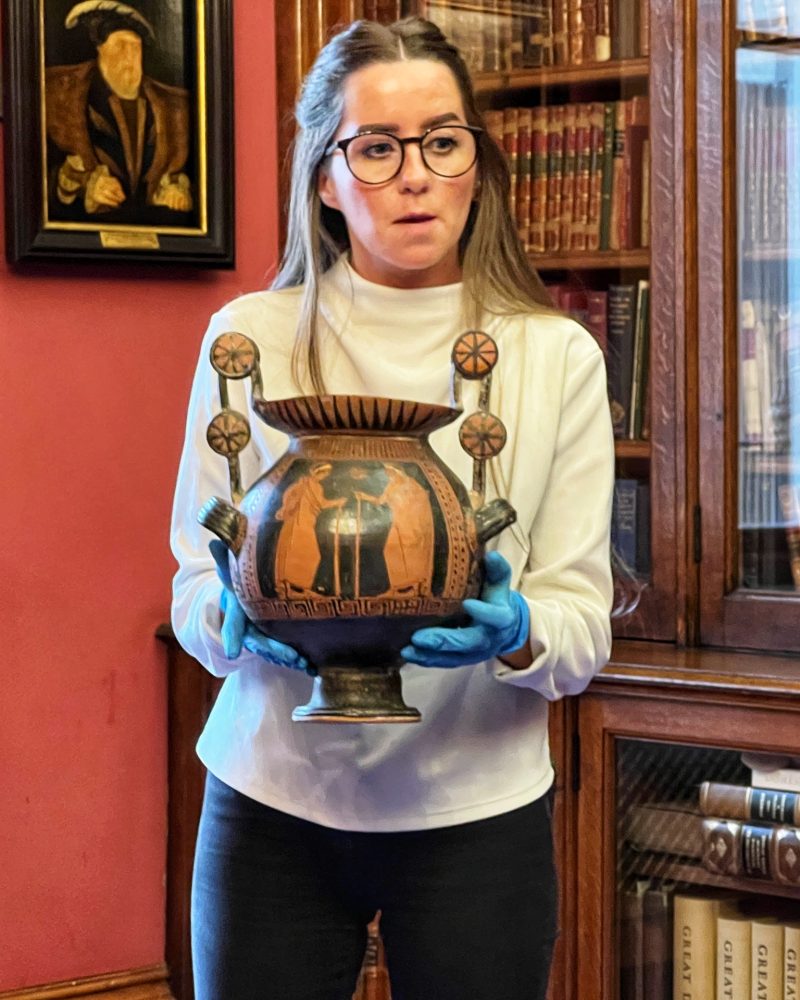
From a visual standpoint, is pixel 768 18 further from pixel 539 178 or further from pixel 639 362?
pixel 639 362

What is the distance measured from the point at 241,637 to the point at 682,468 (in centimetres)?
125

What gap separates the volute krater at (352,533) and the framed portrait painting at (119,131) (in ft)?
4.32

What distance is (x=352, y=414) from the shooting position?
1.26 metres

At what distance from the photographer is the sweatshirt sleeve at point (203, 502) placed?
4.61ft

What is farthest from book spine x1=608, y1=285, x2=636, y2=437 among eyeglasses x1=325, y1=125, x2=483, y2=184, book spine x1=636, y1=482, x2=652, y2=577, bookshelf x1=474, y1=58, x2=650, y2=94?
eyeglasses x1=325, y1=125, x2=483, y2=184

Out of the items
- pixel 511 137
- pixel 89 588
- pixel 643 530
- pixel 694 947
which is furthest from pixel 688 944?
pixel 511 137

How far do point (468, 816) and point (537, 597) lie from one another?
20 centimetres

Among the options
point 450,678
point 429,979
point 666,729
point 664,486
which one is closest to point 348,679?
point 450,678

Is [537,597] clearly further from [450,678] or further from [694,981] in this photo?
[694,981]

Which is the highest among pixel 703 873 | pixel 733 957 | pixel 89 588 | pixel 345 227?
pixel 345 227

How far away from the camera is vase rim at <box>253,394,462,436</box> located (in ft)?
4.11

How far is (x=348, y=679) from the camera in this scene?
126 cm

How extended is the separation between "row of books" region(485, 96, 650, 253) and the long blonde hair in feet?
3.27

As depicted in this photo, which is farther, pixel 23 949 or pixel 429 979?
pixel 23 949
